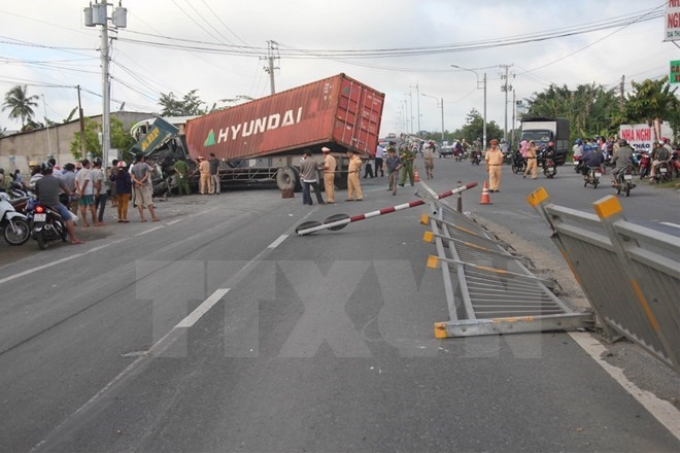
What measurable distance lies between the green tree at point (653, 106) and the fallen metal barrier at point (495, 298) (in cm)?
2540

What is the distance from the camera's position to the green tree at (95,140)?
5252cm

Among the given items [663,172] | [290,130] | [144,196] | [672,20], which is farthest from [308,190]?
[672,20]

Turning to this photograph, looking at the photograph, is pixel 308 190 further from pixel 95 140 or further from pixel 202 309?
pixel 95 140

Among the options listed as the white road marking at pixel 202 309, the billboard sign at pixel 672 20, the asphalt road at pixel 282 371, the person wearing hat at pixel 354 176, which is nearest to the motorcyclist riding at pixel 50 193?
the asphalt road at pixel 282 371

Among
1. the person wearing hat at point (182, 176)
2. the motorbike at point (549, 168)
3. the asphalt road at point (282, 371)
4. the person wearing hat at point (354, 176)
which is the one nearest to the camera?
the asphalt road at point (282, 371)

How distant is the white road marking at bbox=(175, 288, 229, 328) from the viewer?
6.27 meters

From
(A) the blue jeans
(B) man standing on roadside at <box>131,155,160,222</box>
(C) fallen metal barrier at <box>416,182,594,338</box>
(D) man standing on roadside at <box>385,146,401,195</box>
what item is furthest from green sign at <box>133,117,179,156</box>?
(C) fallen metal barrier at <box>416,182,594,338</box>

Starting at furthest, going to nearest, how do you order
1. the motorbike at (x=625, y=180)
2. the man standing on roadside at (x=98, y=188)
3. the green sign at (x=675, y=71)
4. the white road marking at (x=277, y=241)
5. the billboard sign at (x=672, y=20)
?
the green sign at (x=675, y=71), the billboard sign at (x=672, y=20), the motorbike at (x=625, y=180), the man standing on roadside at (x=98, y=188), the white road marking at (x=277, y=241)

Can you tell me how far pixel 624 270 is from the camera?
12.5 ft

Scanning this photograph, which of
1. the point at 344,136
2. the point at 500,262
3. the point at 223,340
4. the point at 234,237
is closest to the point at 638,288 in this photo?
the point at 223,340

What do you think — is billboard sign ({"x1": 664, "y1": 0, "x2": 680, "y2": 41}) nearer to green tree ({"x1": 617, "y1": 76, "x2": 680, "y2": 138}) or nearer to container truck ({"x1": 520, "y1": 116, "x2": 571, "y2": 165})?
green tree ({"x1": 617, "y1": 76, "x2": 680, "y2": 138})

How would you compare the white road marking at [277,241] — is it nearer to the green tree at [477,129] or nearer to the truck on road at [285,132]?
the truck on road at [285,132]

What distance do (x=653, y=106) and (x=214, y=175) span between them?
2072 centimetres

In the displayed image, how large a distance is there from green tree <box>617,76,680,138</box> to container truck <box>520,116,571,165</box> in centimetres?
752
